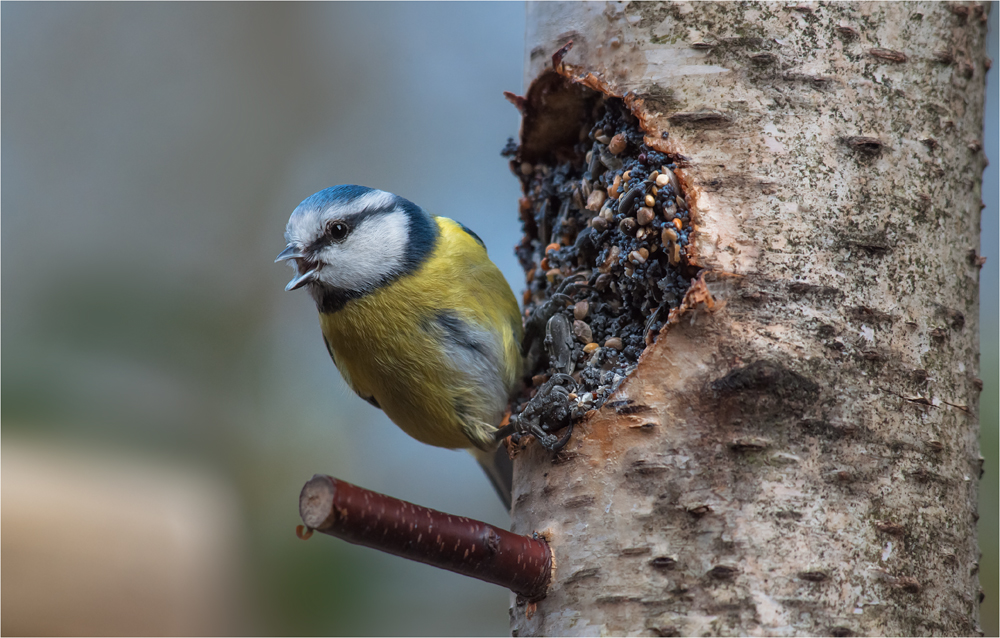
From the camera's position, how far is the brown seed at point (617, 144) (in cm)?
171

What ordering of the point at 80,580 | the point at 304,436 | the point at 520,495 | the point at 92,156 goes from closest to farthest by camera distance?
the point at 520,495
the point at 80,580
the point at 304,436
the point at 92,156

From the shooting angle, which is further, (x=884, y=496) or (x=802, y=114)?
(x=802, y=114)

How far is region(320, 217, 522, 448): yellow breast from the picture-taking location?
1994mm

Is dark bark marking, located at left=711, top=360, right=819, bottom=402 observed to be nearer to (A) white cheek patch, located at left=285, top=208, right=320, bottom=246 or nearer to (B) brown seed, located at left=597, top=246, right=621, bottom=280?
(B) brown seed, located at left=597, top=246, right=621, bottom=280

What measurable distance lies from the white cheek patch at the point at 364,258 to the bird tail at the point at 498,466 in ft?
1.75

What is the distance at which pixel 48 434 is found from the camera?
398cm

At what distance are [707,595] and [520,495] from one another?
1.52 feet

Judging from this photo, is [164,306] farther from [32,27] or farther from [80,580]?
[32,27]

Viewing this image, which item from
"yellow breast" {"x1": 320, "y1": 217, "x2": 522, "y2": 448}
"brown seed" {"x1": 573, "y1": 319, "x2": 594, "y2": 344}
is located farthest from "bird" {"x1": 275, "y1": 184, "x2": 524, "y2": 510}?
"brown seed" {"x1": 573, "y1": 319, "x2": 594, "y2": 344}

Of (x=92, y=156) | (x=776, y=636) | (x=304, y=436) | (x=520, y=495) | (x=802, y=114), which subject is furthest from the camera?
(x=92, y=156)

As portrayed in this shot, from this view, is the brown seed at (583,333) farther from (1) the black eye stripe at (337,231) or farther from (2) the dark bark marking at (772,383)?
(1) the black eye stripe at (337,231)

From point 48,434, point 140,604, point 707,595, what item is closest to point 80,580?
point 140,604

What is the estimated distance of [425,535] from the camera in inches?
46.8

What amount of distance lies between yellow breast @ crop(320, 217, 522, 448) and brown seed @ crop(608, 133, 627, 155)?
21.1 inches
